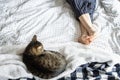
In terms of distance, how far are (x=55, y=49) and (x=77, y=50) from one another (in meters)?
0.12

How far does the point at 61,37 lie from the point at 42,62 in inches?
12.7

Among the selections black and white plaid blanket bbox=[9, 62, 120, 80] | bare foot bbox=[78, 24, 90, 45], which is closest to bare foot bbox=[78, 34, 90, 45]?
bare foot bbox=[78, 24, 90, 45]

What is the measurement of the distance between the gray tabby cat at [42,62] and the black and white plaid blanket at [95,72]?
0.08 metres

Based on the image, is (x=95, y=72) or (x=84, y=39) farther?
(x=84, y=39)

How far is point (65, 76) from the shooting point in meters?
1.19

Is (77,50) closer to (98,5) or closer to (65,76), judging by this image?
Answer: (65,76)

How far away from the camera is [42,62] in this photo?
1134 mm

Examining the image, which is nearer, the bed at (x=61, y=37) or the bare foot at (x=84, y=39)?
the bed at (x=61, y=37)

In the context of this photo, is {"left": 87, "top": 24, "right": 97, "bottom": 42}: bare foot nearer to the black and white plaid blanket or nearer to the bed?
the bed

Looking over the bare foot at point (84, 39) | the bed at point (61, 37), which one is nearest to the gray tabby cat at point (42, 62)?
the bed at point (61, 37)

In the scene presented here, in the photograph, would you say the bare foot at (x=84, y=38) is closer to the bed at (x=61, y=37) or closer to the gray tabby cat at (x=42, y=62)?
the bed at (x=61, y=37)

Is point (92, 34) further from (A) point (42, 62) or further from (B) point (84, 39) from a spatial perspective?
(A) point (42, 62)

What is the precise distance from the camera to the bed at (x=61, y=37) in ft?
3.95

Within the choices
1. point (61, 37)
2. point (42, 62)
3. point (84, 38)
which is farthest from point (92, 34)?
point (42, 62)
